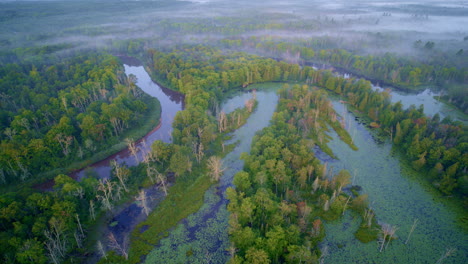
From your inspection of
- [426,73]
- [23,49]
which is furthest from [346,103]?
[23,49]

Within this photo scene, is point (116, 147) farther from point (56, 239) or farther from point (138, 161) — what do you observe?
point (56, 239)

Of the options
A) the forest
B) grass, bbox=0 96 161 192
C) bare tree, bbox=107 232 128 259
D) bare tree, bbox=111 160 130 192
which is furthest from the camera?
grass, bbox=0 96 161 192

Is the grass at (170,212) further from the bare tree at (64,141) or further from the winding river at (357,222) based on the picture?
the bare tree at (64,141)

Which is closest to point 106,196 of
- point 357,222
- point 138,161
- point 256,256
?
point 138,161

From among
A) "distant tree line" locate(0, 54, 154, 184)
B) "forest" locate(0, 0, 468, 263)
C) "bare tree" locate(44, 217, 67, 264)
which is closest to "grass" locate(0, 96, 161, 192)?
"forest" locate(0, 0, 468, 263)

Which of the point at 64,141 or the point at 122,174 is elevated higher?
the point at 64,141

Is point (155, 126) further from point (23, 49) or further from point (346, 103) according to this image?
point (23, 49)

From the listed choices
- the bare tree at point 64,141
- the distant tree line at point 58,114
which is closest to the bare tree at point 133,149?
the distant tree line at point 58,114

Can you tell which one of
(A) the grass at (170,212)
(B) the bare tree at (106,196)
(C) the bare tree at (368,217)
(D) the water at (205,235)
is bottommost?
(D) the water at (205,235)

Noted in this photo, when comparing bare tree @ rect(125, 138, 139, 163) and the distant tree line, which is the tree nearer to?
bare tree @ rect(125, 138, 139, 163)
